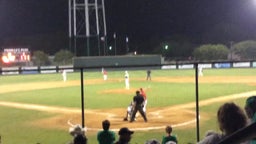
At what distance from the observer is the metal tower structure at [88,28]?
5615 cm

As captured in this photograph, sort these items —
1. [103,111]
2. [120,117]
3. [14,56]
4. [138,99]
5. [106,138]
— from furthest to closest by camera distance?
[14,56], [103,111], [120,117], [138,99], [106,138]

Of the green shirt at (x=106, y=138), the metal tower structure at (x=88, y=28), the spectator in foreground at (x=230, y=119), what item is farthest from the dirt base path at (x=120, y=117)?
the metal tower structure at (x=88, y=28)

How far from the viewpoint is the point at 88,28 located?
54375mm

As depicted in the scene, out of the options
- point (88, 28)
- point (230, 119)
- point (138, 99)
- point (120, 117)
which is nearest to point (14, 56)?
point (88, 28)

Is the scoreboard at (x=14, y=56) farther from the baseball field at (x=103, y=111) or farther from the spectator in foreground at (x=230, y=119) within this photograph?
the spectator in foreground at (x=230, y=119)

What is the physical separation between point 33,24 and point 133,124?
82.0 metres

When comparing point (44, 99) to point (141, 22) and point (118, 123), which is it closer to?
point (118, 123)

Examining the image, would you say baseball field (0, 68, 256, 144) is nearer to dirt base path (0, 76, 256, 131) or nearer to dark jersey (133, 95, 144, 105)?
dirt base path (0, 76, 256, 131)

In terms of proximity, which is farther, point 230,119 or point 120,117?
point 120,117

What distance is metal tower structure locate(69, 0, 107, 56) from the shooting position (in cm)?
5615

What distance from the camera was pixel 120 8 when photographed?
9725 cm

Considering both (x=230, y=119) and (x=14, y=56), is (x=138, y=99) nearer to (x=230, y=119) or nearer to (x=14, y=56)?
(x=230, y=119)

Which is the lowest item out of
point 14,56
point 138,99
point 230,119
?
point 138,99

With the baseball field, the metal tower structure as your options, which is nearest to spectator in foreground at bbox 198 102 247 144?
the baseball field
